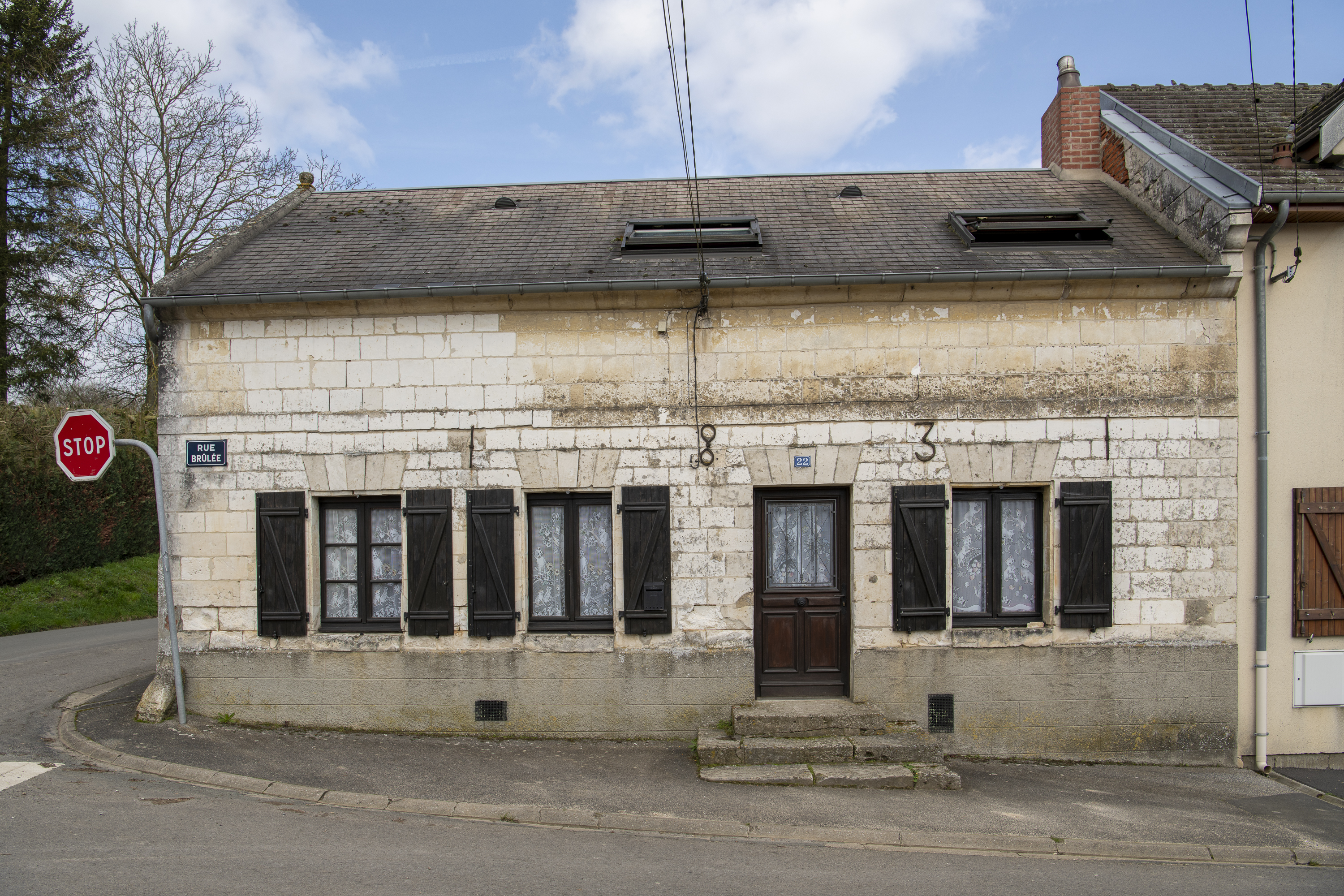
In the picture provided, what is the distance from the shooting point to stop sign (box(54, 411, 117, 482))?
20.4 feet

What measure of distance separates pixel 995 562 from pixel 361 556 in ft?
18.8

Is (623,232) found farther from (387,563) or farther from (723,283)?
(387,563)

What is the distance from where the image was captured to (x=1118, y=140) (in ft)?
28.5

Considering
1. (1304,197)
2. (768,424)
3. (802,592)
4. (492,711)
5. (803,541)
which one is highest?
(1304,197)

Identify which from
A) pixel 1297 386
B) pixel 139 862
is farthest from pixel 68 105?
Result: pixel 1297 386

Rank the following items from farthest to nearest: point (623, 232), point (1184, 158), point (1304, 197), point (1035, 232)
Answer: point (623, 232) < point (1184, 158) < point (1035, 232) < point (1304, 197)

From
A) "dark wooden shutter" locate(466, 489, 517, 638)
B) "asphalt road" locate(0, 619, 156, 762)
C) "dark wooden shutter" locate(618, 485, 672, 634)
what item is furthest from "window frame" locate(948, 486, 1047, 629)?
"asphalt road" locate(0, 619, 156, 762)

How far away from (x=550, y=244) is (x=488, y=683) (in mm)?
4310

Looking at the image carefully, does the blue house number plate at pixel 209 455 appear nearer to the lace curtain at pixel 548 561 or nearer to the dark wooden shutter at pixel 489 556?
the dark wooden shutter at pixel 489 556

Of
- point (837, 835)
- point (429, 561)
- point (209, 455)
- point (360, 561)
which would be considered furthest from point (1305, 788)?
point (209, 455)

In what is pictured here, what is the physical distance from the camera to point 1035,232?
7555 mm

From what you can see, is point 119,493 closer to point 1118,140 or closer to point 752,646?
point 752,646

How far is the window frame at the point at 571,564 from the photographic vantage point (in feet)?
22.4

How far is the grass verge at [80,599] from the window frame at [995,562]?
424 inches
